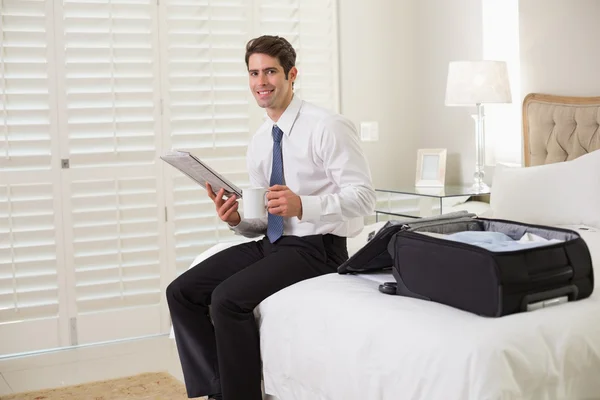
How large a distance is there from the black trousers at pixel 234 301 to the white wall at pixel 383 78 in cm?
206

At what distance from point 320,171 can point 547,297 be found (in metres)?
0.98

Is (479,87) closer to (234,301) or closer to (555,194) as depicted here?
(555,194)

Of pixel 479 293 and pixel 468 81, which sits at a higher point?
pixel 468 81

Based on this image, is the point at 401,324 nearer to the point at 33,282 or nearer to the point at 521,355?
the point at 521,355

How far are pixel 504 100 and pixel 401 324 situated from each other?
7.59 ft

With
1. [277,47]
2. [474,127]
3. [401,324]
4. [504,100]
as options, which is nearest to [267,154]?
[277,47]

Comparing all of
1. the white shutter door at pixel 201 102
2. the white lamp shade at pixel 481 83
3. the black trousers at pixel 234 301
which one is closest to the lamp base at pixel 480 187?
the white lamp shade at pixel 481 83

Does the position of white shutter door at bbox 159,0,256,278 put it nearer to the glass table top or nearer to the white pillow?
the glass table top

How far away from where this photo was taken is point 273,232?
271cm

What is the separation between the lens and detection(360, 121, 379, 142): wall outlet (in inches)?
184

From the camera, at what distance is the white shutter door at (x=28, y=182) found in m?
3.93

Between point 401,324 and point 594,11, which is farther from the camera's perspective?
point 594,11

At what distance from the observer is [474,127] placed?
4.38 m

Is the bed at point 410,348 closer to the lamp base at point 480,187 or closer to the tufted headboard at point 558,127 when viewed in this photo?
the tufted headboard at point 558,127
